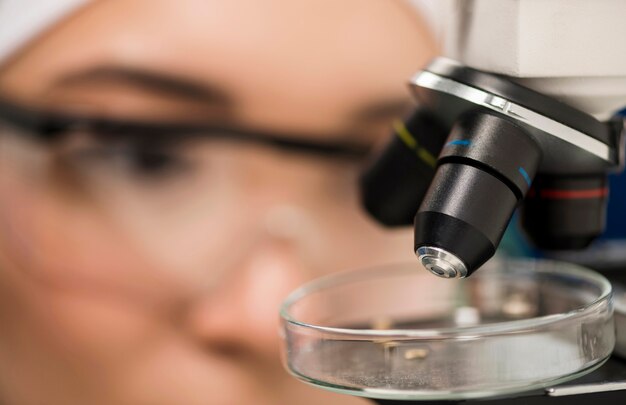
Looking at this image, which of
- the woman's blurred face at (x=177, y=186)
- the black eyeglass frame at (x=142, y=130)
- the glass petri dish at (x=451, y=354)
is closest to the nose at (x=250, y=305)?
the woman's blurred face at (x=177, y=186)

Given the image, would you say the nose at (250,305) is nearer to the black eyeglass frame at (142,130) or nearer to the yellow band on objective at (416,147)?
the black eyeglass frame at (142,130)

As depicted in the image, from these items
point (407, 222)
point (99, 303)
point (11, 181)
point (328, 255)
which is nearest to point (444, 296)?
point (407, 222)

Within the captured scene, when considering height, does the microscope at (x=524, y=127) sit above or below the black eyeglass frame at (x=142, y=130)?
below

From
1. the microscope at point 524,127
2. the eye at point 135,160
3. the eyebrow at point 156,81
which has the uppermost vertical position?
the eyebrow at point 156,81

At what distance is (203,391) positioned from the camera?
0.82 metres

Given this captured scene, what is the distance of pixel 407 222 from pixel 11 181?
1.84 ft

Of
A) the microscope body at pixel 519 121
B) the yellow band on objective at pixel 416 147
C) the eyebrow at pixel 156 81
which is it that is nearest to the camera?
the microscope body at pixel 519 121

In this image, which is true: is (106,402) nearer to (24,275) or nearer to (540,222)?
(24,275)

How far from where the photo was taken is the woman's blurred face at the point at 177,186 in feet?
2.57

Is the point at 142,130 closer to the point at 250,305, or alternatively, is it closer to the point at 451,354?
the point at 250,305

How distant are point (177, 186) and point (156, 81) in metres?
0.14

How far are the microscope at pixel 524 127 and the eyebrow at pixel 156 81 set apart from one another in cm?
39

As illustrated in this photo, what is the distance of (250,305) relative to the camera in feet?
2.72

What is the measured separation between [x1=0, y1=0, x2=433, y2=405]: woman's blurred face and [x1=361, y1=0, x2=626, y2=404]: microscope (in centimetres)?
36
